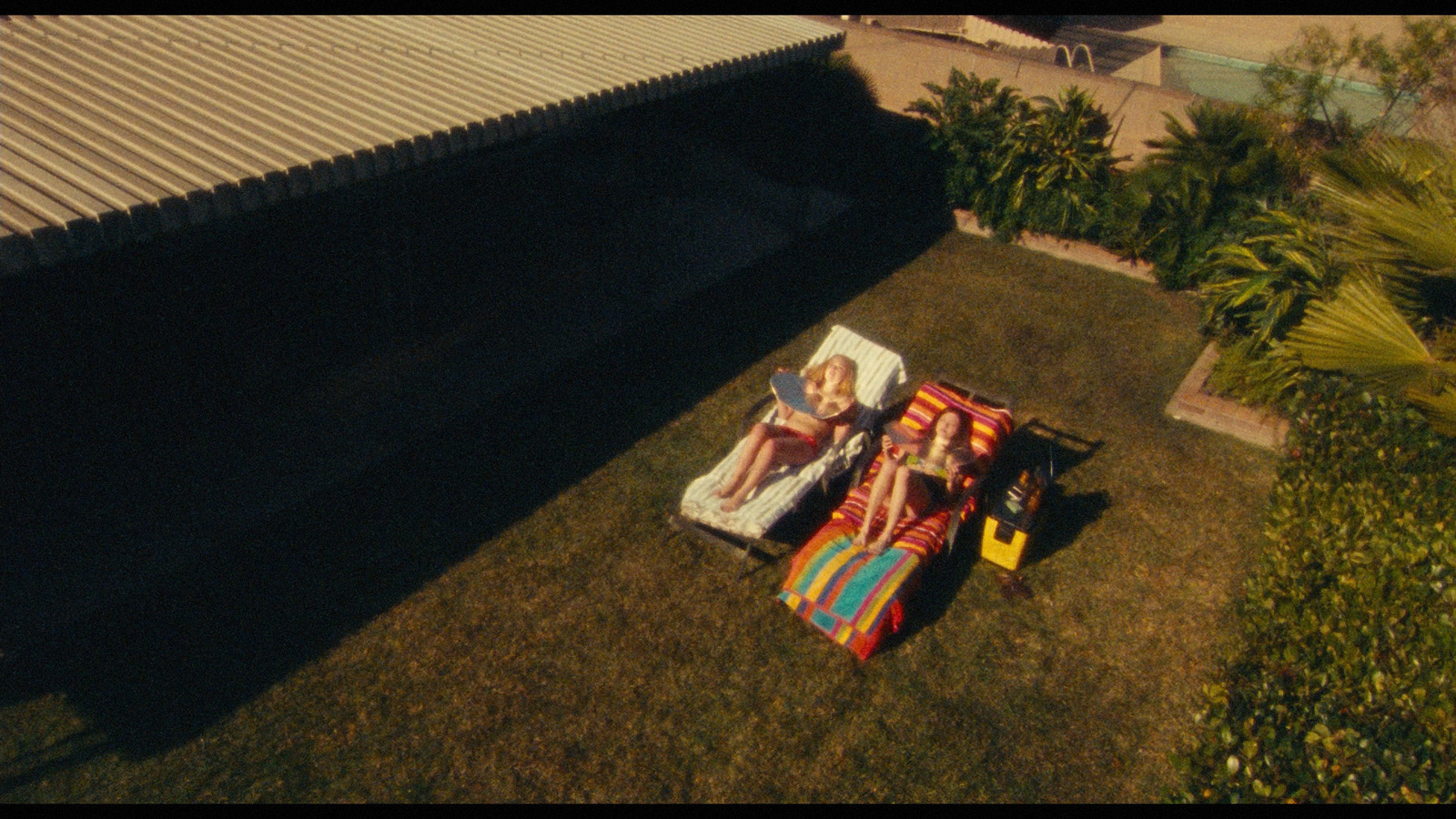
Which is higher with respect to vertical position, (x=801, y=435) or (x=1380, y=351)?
(x=1380, y=351)

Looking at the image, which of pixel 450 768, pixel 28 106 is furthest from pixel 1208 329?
pixel 28 106

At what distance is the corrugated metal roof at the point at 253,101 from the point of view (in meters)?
5.26

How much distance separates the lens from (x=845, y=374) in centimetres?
736

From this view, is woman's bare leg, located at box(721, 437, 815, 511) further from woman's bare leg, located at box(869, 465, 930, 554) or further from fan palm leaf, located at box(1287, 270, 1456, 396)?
fan palm leaf, located at box(1287, 270, 1456, 396)

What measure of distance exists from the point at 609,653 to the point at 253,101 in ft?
16.0

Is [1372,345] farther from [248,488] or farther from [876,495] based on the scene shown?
[248,488]

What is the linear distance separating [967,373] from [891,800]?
523 cm

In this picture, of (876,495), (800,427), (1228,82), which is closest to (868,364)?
(800,427)

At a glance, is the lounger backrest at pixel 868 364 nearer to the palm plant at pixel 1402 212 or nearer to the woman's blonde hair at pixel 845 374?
the woman's blonde hair at pixel 845 374

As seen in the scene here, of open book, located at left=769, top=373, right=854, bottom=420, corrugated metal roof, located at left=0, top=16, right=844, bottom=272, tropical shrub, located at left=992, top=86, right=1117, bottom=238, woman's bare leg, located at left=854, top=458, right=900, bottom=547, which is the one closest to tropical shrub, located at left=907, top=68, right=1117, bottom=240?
tropical shrub, located at left=992, top=86, right=1117, bottom=238

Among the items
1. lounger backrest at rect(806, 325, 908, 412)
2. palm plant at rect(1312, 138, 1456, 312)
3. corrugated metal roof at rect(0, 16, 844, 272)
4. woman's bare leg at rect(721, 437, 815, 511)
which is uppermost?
palm plant at rect(1312, 138, 1456, 312)

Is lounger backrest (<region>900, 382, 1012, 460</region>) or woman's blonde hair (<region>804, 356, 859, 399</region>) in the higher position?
woman's blonde hair (<region>804, 356, 859, 399</region>)

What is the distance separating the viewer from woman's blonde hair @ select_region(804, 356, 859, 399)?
734cm

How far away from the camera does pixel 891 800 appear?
5262mm
